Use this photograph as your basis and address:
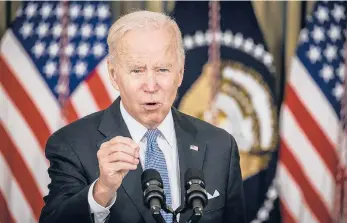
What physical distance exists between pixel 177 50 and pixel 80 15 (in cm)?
224

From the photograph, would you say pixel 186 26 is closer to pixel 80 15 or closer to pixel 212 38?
pixel 212 38

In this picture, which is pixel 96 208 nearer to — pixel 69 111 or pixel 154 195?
pixel 154 195

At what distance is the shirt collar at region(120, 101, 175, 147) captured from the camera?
1603 millimetres

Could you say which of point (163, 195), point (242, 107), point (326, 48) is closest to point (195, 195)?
point (163, 195)

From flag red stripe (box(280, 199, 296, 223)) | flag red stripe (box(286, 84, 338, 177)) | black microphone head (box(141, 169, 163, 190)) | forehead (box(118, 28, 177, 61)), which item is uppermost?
forehead (box(118, 28, 177, 61))

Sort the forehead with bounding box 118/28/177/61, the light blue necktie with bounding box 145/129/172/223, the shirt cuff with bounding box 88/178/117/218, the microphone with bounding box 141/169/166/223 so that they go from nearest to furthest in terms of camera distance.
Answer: the microphone with bounding box 141/169/166/223 → the shirt cuff with bounding box 88/178/117/218 → the forehead with bounding box 118/28/177/61 → the light blue necktie with bounding box 145/129/172/223

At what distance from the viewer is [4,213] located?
3.67 m

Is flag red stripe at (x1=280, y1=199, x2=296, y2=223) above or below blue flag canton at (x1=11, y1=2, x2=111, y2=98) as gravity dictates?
below

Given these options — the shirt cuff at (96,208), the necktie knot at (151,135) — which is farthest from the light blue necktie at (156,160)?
the shirt cuff at (96,208)

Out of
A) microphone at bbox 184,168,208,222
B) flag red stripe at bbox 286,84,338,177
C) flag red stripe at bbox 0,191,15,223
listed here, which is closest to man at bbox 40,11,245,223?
microphone at bbox 184,168,208,222

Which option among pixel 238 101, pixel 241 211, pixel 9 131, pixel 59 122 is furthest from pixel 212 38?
pixel 241 211

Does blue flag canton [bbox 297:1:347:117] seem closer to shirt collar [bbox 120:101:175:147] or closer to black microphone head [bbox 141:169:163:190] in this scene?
shirt collar [bbox 120:101:175:147]

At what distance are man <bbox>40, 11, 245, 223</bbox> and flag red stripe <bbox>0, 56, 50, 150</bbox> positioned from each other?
2.01 m

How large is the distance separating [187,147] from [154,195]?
47 centimetres
